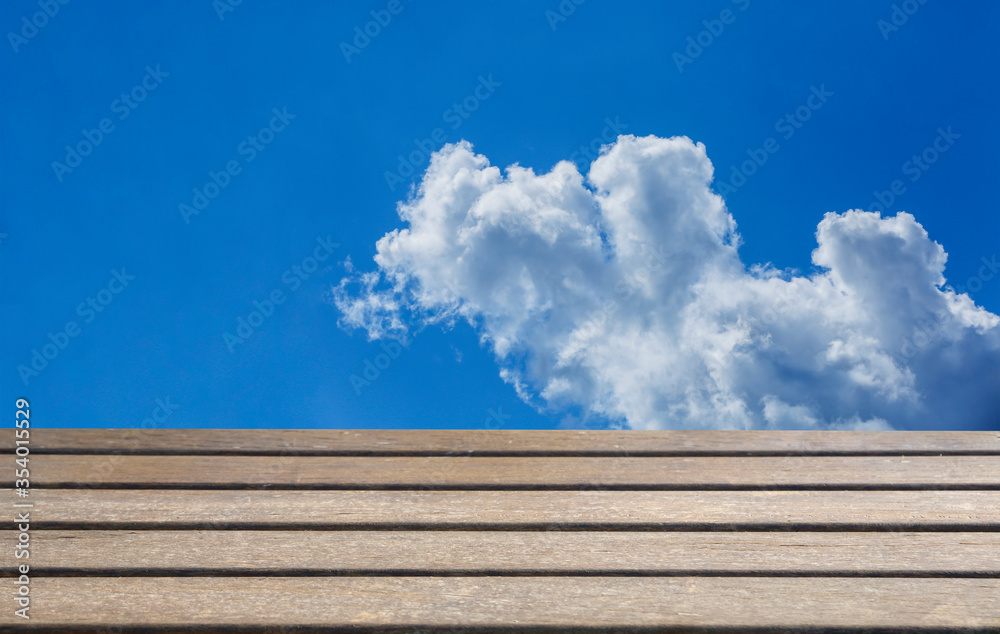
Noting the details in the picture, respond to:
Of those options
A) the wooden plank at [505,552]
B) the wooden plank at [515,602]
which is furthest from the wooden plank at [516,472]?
the wooden plank at [515,602]

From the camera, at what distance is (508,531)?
1.55 meters

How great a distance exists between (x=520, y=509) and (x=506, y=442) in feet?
0.92

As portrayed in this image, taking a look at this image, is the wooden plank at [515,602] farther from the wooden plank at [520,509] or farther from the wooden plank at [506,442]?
the wooden plank at [506,442]

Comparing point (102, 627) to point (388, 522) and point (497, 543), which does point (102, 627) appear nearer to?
point (388, 522)

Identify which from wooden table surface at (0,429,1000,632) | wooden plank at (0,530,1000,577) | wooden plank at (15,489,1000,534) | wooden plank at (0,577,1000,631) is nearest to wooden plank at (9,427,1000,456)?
wooden table surface at (0,429,1000,632)

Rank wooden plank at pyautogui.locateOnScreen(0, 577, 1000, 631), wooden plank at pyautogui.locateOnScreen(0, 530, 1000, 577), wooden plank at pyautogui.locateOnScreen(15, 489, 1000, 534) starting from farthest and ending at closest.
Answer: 1. wooden plank at pyautogui.locateOnScreen(15, 489, 1000, 534)
2. wooden plank at pyautogui.locateOnScreen(0, 530, 1000, 577)
3. wooden plank at pyautogui.locateOnScreen(0, 577, 1000, 631)

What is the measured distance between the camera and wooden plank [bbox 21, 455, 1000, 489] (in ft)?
5.57

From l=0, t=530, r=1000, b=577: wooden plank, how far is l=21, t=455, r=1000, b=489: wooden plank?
0.18m

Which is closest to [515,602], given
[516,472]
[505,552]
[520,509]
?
[505,552]

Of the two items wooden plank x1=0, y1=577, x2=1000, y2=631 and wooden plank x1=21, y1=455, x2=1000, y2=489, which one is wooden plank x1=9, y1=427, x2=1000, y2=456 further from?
wooden plank x1=0, y1=577, x2=1000, y2=631

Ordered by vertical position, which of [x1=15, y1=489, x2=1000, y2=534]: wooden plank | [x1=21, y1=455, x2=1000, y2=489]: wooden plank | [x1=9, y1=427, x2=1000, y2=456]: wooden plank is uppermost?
[x1=9, y1=427, x2=1000, y2=456]: wooden plank

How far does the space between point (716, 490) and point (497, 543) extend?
663 millimetres

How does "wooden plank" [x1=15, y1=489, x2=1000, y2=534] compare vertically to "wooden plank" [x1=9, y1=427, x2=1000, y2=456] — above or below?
below

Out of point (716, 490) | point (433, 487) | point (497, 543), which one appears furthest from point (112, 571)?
point (716, 490)
